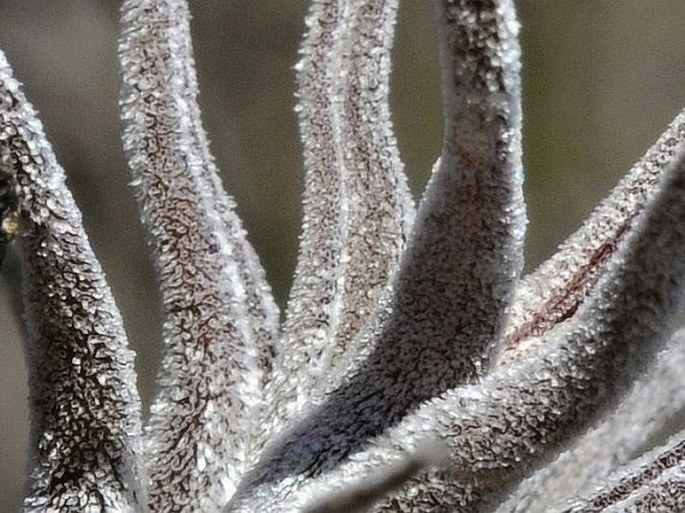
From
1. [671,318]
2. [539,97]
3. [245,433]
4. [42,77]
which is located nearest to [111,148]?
[42,77]

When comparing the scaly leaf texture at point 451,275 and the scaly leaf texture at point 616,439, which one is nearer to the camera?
the scaly leaf texture at point 451,275

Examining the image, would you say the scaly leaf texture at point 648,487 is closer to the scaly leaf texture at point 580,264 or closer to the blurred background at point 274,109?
the scaly leaf texture at point 580,264

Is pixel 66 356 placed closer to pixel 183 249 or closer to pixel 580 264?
pixel 183 249

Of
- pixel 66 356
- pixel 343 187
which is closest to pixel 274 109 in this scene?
pixel 343 187

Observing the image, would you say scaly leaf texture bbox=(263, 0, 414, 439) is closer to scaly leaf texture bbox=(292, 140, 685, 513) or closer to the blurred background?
scaly leaf texture bbox=(292, 140, 685, 513)

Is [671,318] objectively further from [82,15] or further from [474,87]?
[82,15]

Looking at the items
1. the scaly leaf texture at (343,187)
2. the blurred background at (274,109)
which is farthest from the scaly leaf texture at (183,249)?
the blurred background at (274,109)
